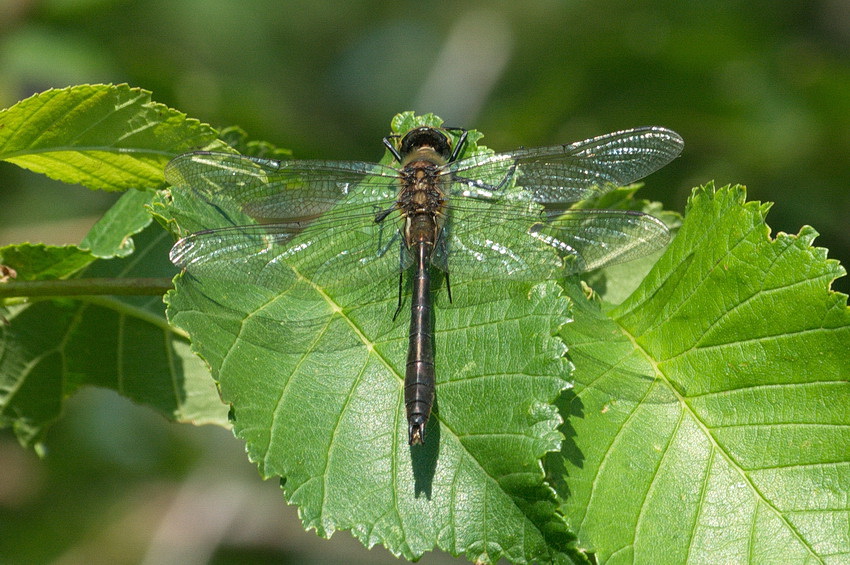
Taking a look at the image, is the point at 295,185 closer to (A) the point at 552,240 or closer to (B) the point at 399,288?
(B) the point at 399,288

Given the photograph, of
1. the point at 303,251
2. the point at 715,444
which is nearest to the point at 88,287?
the point at 303,251

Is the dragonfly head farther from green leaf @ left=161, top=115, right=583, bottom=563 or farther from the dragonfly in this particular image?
green leaf @ left=161, top=115, right=583, bottom=563

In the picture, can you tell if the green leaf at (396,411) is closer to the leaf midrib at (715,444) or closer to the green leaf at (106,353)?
the leaf midrib at (715,444)

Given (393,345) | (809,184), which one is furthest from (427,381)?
(809,184)

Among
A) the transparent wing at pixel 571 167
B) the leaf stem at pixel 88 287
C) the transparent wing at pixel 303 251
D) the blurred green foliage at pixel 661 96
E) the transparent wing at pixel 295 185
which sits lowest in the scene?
the leaf stem at pixel 88 287

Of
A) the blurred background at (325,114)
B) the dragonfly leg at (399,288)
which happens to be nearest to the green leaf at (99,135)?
the dragonfly leg at (399,288)

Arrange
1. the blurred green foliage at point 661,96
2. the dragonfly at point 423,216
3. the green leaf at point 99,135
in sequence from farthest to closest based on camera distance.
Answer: the blurred green foliage at point 661,96 → the dragonfly at point 423,216 → the green leaf at point 99,135

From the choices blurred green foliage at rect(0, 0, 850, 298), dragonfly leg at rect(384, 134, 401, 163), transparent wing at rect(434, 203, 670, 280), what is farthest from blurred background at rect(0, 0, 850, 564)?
transparent wing at rect(434, 203, 670, 280)

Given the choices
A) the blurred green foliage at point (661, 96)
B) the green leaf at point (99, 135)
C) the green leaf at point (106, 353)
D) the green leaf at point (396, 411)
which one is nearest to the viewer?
the green leaf at point (396, 411)
